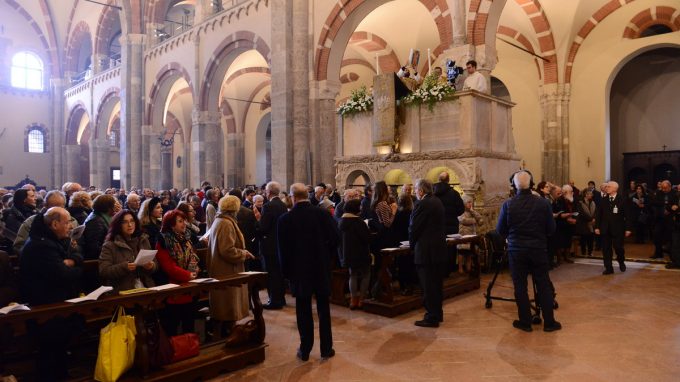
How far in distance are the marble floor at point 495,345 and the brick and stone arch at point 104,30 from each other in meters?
22.4

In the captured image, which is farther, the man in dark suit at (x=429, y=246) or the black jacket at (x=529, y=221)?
the man in dark suit at (x=429, y=246)

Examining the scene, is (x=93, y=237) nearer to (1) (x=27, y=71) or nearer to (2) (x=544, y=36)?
(2) (x=544, y=36)

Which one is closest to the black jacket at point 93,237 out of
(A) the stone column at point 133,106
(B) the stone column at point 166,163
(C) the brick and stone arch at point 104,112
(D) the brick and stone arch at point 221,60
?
(D) the brick and stone arch at point 221,60

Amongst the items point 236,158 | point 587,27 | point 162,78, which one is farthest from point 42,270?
point 236,158

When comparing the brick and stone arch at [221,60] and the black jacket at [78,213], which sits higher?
the brick and stone arch at [221,60]

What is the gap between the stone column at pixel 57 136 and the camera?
90.8 ft

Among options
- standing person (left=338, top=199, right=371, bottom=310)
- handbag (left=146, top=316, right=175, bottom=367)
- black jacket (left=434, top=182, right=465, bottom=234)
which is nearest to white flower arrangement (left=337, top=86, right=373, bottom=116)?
black jacket (left=434, top=182, right=465, bottom=234)

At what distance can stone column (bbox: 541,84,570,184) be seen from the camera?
50.5 feet

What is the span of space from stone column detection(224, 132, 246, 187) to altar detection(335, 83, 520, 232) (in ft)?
51.7

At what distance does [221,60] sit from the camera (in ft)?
51.5

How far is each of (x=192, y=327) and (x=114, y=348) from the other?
3.69ft

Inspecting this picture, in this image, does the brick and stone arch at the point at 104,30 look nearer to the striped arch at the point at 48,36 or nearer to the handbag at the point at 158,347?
the striped arch at the point at 48,36

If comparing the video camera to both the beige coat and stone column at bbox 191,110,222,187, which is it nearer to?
the beige coat

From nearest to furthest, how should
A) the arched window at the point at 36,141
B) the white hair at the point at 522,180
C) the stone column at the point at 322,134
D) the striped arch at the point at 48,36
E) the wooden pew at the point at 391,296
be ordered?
1. the white hair at the point at 522,180
2. the wooden pew at the point at 391,296
3. the stone column at the point at 322,134
4. the striped arch at the point at 48,36
5. the arched window at the point at 36,141
